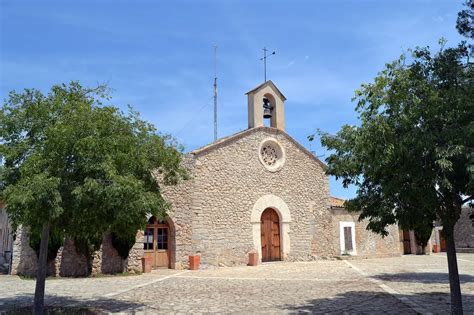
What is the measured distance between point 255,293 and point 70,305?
4009 mm

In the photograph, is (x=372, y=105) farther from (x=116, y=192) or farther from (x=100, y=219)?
(x=100, y=219)

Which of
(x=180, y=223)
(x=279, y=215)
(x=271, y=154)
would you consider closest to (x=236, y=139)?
(x=271, y=154)

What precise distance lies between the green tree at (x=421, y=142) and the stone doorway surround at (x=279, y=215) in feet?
38.3

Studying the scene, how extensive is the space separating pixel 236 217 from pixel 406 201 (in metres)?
12.2

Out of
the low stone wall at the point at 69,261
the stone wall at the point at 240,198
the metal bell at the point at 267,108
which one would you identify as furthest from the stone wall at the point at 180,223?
the metal bell at the point at 267,108

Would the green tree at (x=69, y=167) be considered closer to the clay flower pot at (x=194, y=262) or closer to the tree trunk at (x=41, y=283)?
the tree trunk at (x=41, y=283)

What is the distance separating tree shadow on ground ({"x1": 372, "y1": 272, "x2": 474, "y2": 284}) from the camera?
11744 millimetres

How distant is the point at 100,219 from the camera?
6.85 m

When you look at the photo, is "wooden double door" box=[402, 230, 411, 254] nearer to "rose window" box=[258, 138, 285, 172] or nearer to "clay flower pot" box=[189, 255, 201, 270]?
"rose window" box=[258, 138, 285, 172]

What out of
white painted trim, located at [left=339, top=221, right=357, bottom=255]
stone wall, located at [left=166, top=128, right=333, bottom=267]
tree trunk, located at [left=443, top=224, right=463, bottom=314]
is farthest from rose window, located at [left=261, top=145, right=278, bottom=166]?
tree trunk, located at [left=443, top=224, right=463, bottom=314]

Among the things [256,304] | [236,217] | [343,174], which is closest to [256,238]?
[236,217]

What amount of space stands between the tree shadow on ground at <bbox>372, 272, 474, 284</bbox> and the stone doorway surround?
631cm

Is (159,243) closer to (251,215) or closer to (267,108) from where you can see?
(251,215)

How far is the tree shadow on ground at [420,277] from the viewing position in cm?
1174
